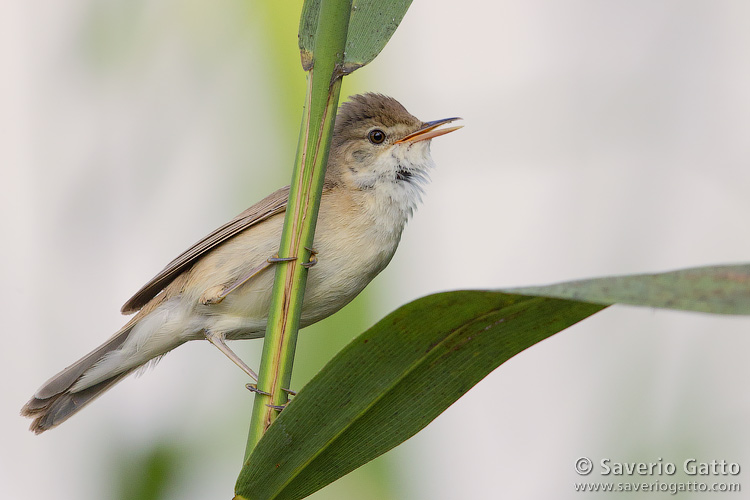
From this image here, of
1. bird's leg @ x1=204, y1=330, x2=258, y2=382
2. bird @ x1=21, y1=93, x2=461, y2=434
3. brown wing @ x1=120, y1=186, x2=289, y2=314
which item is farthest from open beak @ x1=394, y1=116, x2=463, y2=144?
bird's leg @ x1=204, y1=330, x2=258, y2=382

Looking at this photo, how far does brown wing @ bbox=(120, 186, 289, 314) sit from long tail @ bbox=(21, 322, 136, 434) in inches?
10.2

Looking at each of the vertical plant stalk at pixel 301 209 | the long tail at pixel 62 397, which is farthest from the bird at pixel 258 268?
the vertical plant stalk at pixel 301 209

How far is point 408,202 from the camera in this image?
2885 millimetres

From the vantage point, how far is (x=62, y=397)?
283cm

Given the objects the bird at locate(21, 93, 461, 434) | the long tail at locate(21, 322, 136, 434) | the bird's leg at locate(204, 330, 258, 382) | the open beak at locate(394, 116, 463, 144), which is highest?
the open beak at locate(394, 116, 463, 144)

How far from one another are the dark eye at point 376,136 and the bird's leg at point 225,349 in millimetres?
1049

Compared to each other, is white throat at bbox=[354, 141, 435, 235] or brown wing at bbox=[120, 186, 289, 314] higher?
white throat at bbox=[354, 141, 435, 235]

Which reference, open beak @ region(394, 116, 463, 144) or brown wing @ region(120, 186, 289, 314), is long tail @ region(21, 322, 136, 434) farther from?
open beak @ region(394, 116, 463, 144)

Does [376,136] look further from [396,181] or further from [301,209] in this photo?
[301,209]

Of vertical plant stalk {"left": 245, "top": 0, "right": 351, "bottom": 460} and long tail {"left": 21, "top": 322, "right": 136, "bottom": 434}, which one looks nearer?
vertical plant stalk {"left": 245, "top": 0, "right": 351, "bottom": 460}

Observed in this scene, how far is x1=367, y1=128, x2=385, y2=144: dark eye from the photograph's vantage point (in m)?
3.10

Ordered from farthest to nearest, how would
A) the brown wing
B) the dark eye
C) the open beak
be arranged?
the dark eye
the open beak
the brown wing

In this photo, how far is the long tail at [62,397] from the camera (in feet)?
9.03

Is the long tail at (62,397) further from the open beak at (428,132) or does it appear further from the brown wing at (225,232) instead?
the open beak at (428,132)
